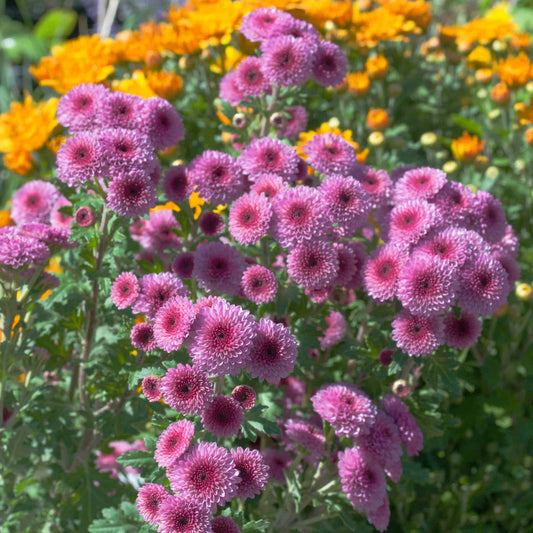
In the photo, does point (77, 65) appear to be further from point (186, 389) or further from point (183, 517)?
point (183, 517)

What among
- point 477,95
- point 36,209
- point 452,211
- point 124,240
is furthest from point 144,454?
point 477,95

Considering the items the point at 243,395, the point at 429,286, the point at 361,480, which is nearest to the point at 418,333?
the point at 429,286

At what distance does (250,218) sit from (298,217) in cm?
14

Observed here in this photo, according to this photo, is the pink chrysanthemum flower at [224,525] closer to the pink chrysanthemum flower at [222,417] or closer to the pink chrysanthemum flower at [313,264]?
the pink chrysanthemum flower at [222,417]

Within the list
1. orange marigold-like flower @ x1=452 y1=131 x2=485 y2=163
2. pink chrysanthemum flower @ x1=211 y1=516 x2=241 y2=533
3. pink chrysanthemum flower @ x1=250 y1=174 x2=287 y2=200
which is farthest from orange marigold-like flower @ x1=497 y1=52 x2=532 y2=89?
pink chrysanthemum flower @ x1=211 y1=516 x2=241 y2=533

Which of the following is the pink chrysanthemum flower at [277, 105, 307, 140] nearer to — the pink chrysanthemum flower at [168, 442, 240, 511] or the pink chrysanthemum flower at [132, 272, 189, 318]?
the pink chrysanthemum flower at [132, 272, 189, 318]

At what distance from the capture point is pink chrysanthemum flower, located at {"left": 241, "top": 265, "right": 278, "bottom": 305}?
1.84m

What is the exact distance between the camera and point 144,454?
1787mm

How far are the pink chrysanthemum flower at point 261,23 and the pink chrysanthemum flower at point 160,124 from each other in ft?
1.42

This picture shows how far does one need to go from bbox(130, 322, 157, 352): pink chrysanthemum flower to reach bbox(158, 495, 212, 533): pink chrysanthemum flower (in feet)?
1.33

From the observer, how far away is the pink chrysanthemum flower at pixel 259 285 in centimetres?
184

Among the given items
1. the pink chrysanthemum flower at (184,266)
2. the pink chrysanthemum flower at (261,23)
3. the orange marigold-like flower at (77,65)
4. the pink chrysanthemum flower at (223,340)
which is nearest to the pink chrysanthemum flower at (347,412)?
the pink chrysanthemum flower at (223,340)

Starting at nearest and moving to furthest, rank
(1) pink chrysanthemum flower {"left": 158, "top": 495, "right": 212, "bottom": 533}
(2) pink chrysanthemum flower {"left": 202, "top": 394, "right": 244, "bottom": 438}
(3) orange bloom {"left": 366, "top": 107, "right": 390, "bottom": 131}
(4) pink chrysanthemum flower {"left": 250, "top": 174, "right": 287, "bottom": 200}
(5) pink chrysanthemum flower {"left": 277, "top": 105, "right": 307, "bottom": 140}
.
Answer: (1) pink chrysanthemum flower {"left": 158, "top": 495, "right": 212, "bottom": 533}, (2) pink chrysanthemum flower {"left": 202, "top": 394, "right": 244, "bottom": 438}, (4) pink chrysanthemum flower {"left": 250, "top": 174, "right": 287, "bottom": 200}, (5) pink chrysanthemum flower {"left": 277, "top": 105, "right": 307, "bottom": 140}, (3) orange bloom {"left": 366, "top": 107, "right": 390, "bottom": 131}

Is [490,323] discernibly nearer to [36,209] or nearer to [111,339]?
[111,339]
